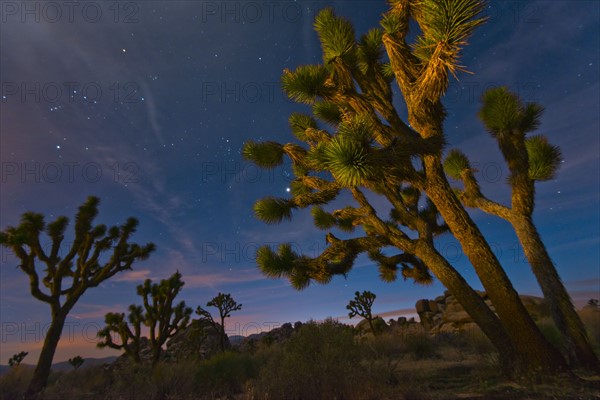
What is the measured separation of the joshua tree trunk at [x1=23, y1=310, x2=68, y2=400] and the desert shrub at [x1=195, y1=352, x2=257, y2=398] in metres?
5.25

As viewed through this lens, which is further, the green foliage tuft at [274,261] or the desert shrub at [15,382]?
the desert shrub at [15,382]

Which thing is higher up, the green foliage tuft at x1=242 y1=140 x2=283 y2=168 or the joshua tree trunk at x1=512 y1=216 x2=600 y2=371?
the green foliage tuft at x1=242 y1=140 x2=283 y2=168

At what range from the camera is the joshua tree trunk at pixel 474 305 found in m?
5.84

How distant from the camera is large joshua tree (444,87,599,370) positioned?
649cm

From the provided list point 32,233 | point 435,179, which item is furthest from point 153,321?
point 435,179

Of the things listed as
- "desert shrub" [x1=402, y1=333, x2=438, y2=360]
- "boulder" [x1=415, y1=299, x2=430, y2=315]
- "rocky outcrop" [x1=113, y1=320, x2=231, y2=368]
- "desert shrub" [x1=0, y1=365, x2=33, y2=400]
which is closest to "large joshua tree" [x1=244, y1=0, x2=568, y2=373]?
"desert shrub" [x1=402, y1=333, x2=438, y2=360]

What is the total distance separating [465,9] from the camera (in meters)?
5.33

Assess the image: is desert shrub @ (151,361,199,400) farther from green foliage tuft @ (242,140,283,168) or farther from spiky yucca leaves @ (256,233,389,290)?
green foliage tuft @ (242,140,283,168)

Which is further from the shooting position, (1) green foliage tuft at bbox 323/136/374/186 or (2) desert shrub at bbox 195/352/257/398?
(2) desert shrub at bbox 195/352/257/398

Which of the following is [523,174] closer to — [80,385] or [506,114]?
[506,114]

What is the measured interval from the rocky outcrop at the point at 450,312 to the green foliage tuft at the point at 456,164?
10.5 m

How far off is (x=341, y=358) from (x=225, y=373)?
511 cm

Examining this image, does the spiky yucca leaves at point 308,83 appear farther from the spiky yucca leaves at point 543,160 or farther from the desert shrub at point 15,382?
the desert shrub at point 15,382

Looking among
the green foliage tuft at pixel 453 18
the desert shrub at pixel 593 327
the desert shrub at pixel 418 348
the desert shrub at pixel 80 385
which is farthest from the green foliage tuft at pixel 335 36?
the desert shrub at pixel 593 327
